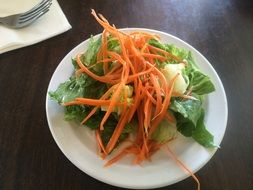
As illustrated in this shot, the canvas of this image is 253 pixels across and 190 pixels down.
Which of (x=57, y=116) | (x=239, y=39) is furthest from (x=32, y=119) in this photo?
(x=239, y=39)

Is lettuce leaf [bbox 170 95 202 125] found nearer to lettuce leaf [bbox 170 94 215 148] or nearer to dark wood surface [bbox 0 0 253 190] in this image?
lettuce leaf [bbox 170 94 215 148]

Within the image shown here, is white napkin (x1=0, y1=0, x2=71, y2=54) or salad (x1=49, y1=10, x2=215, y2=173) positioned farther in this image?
white napkin (x1=0, y1=0, x2=71, y2=54)

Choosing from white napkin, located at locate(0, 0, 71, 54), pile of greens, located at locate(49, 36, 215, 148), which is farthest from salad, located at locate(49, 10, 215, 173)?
white napkin, located at locate(0, 0, 71, 54)

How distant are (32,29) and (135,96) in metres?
0.48

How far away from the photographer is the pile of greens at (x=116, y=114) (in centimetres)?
68

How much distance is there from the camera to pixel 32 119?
80 cm

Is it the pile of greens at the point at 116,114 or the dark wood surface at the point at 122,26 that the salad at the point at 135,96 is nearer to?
the pile of greens at the point at 116,114

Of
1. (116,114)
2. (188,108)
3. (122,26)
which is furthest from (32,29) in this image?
(188,108)

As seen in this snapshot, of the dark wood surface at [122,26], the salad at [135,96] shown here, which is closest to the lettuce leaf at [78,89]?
the salad at [135,96]

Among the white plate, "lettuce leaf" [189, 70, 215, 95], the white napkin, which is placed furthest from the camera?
the white napkin

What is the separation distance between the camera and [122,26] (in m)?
1.03

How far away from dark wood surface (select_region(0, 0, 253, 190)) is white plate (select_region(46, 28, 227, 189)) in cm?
8

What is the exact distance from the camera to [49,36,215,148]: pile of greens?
676 mm

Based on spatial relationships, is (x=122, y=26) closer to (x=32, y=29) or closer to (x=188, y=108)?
(x=32, y=29)
